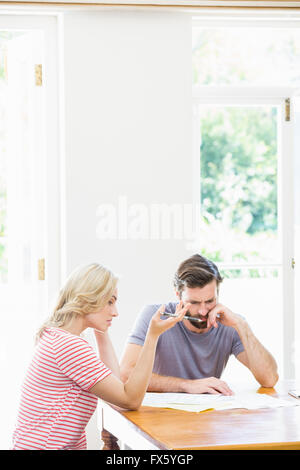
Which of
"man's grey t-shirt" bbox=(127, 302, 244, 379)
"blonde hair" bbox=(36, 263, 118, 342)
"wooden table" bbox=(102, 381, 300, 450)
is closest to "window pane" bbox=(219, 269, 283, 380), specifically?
"man's grey t-shirt" bbox=(127, 302, 244, 379)

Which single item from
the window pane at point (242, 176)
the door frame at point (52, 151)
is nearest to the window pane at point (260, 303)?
the door frame at point (52, 151)

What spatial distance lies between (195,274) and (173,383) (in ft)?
1.44

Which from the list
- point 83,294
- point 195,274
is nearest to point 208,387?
point 195,274

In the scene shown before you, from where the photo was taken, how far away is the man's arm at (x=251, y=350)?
2.81m

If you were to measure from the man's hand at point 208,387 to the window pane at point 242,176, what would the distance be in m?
10.8

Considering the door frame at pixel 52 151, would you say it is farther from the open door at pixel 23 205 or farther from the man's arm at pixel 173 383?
the man's arm at pixel 173 383

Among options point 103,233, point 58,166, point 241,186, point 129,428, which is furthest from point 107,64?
point 241,186

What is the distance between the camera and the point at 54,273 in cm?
386

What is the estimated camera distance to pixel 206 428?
2127 millimetres

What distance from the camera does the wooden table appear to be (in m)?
1.97

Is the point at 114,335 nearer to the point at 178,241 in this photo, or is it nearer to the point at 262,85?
the point at 178,241

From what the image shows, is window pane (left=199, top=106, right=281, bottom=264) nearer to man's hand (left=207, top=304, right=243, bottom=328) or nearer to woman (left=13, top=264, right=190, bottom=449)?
man's hand (left=207, top=304, right=243, bottom=328)
